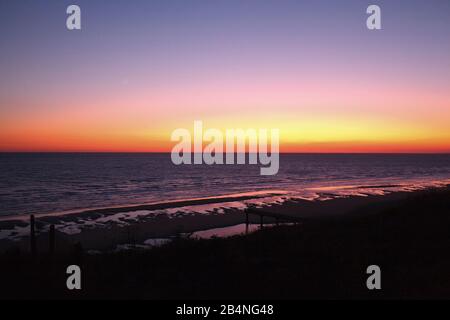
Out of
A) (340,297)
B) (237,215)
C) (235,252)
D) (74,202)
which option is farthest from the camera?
(74,202)

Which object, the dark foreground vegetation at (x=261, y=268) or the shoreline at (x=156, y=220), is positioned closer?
the dark foreground vegetation at (x=261, y=268)

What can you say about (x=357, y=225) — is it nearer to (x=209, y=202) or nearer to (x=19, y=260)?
(x=19, y=260)

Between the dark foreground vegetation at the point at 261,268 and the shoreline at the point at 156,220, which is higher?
the dark foreground vegetation at the point at 261,268

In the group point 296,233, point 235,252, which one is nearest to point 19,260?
point 235,252

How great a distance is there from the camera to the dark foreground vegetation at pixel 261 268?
859 cm

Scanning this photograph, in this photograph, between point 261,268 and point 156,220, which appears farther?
point 156,220

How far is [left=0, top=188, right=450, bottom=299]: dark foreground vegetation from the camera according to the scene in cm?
859

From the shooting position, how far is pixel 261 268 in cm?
1043

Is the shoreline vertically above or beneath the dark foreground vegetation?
beneath

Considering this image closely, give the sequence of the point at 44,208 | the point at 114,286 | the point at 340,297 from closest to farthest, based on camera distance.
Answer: the point at 340,297, the point at 114,286, the point at 44,208

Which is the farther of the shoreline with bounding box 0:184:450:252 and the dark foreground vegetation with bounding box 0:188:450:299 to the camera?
the shoreline with bounding box 0:184:450:252

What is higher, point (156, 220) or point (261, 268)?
point (261, 268)
